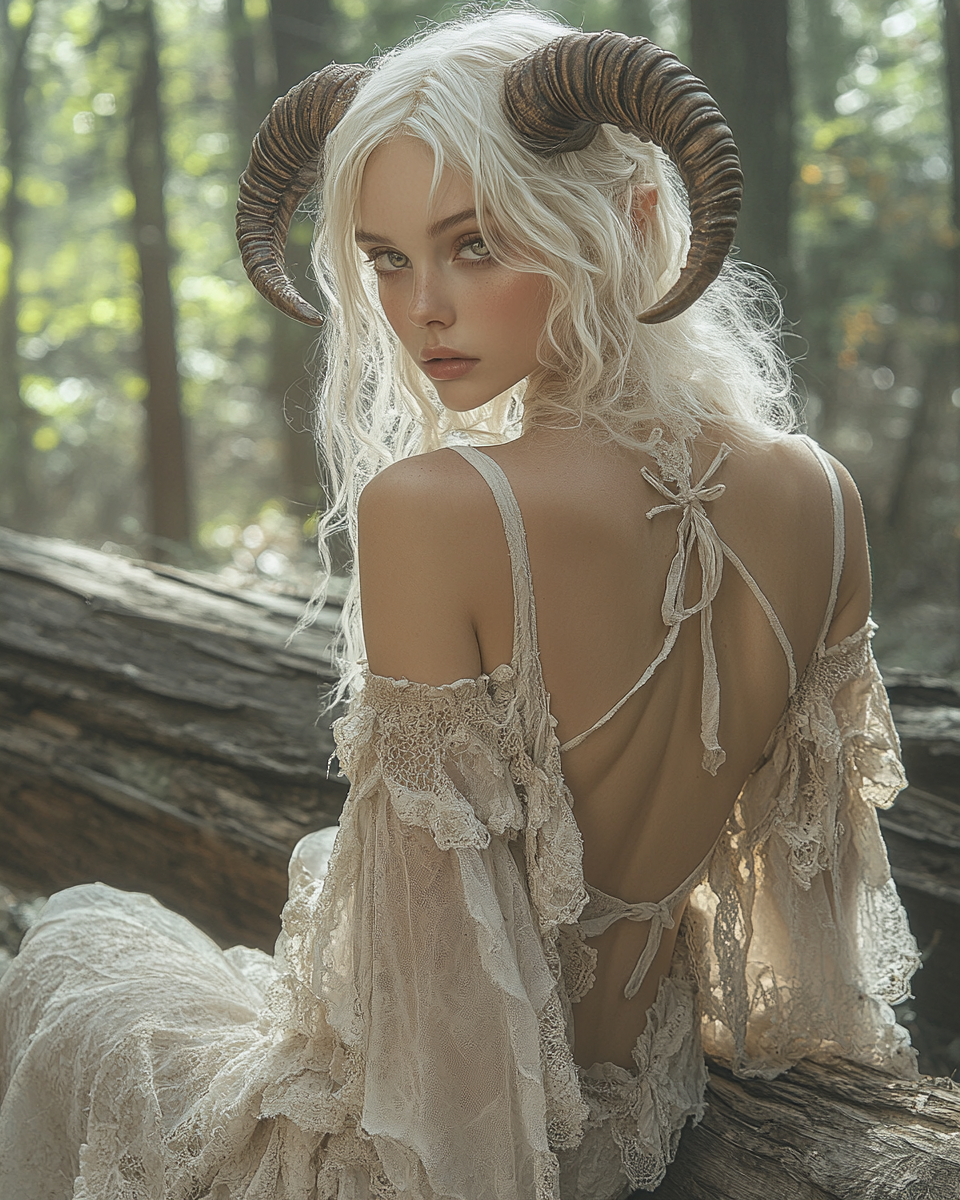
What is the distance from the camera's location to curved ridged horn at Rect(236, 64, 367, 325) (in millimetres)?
1660

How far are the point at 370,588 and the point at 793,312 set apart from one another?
4531 mm

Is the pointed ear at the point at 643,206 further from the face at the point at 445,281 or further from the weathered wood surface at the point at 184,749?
the weathered wood surface at the point at 184,749

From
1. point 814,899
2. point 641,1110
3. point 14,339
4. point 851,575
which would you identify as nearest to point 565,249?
point 851,575

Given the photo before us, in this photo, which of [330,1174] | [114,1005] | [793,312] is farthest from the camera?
[793,312]

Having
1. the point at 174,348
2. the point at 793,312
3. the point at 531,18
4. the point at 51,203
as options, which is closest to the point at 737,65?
the point at 793,312

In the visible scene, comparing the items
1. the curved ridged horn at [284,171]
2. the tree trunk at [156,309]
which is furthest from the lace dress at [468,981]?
the tree trunk at [156,309]

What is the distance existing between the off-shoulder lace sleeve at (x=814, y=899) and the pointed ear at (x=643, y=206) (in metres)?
0.79

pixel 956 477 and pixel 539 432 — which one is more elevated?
pixel 539 432

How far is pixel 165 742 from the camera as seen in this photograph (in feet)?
11.0

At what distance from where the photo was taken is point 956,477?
9.53m

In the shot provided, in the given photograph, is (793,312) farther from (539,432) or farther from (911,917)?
(539,432)

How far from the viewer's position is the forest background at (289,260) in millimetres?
6504

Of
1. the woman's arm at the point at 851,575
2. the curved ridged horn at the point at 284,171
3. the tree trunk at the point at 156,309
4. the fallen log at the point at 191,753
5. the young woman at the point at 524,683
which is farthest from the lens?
the tree trunk at the point at 156,309

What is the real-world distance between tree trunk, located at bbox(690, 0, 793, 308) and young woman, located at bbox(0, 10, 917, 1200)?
3297 millimetres
